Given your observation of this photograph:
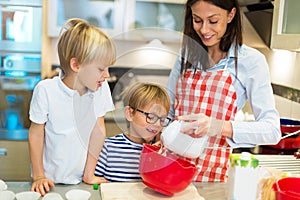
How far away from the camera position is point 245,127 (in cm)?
103

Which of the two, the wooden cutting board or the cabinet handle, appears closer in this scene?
the wooden cutting board

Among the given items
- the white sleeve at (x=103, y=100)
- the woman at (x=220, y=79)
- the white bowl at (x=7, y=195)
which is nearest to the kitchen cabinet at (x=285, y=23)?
the woman at (x=220, y=79)

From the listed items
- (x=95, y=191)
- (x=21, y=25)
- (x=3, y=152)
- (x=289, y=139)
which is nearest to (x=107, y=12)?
(x=21, y=25)

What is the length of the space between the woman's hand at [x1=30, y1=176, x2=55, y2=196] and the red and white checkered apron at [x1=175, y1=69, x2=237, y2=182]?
333 millimetres

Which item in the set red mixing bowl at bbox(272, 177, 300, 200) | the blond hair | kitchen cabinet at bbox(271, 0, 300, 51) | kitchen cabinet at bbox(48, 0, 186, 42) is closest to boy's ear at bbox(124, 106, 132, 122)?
the blond hair

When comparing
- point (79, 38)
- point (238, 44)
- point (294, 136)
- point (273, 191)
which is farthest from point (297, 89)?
point (79, 38)

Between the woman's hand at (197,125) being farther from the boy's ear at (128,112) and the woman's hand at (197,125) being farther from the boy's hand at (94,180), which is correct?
the boy's hand at (94,180)

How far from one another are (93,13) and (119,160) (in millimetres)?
1465

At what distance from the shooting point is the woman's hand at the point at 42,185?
969 millimetres

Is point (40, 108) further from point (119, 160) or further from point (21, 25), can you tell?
point (21, 25)

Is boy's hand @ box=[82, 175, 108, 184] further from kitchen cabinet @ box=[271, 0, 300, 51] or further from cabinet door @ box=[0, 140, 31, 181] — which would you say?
cabinet door @ box=[0, 140, 31, 181]

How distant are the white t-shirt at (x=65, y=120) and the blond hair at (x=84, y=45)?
6 cm

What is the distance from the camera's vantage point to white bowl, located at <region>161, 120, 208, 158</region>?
937 millimetres

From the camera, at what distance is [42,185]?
981 mm
